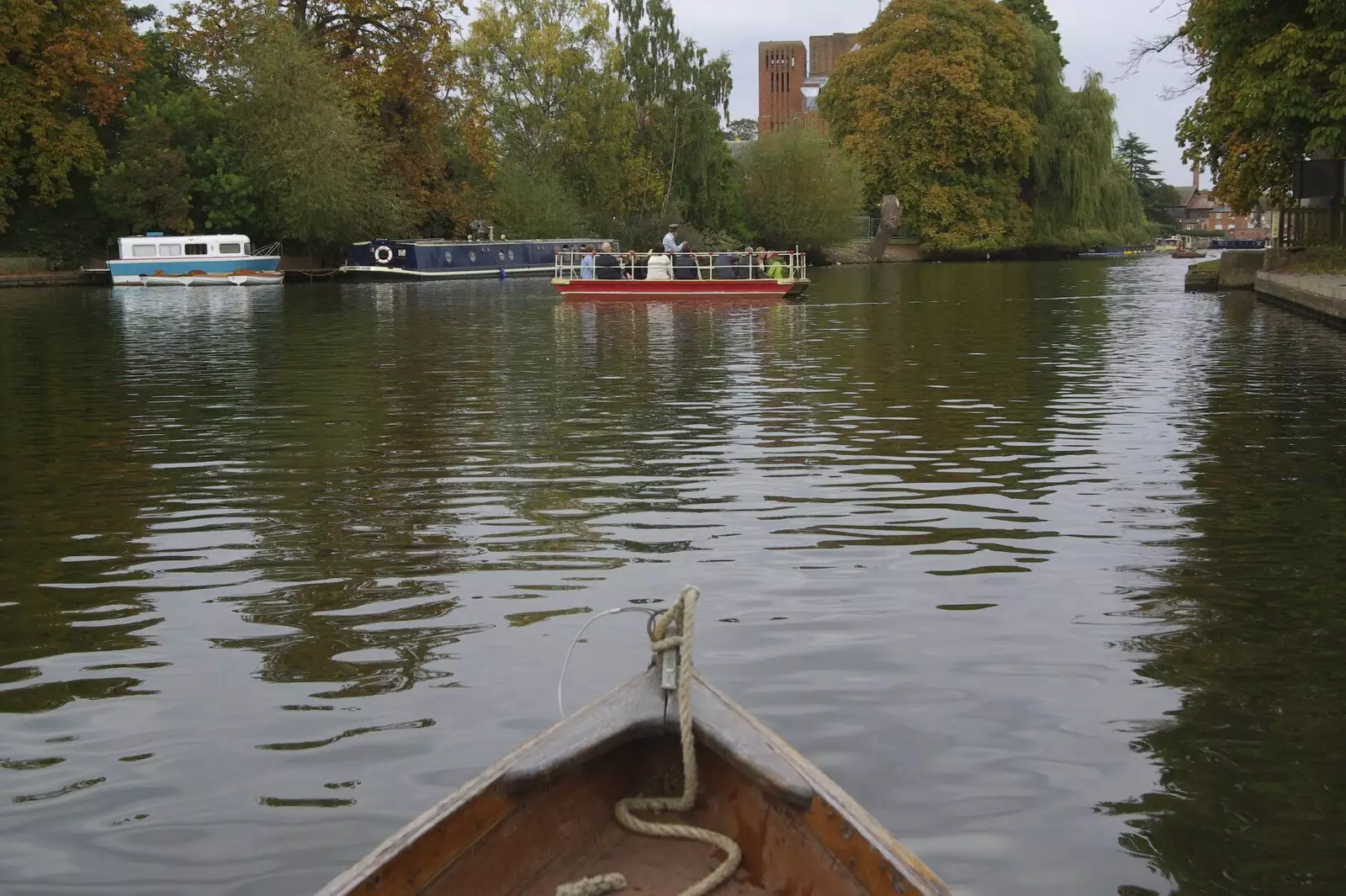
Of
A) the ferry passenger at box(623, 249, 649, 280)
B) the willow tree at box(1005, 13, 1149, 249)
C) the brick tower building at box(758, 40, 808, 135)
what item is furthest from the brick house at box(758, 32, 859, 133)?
the ferry passenger at box(623, 249, 649, 280)

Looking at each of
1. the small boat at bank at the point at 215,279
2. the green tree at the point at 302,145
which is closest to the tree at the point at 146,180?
the green tree at the point at 302,145

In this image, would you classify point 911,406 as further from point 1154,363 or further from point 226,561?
point 226,561

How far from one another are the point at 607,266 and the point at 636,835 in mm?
33341

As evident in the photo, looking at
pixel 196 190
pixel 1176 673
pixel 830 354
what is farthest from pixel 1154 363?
pixel 196 190

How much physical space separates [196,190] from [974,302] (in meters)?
35.2

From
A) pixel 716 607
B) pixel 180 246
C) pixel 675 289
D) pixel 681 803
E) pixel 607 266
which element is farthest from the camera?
pixel 180 246

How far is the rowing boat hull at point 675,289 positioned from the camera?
35781 mm

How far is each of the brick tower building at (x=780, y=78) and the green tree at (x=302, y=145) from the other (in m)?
79.6

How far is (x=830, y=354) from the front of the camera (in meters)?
20.8

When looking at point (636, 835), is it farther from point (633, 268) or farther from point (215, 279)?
point (215, 279)

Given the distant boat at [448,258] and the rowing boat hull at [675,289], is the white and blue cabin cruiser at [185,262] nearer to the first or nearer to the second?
the distant boat at [448,258]

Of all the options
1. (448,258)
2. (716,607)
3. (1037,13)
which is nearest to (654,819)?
(716,607)

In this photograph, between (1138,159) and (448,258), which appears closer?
(448,258)

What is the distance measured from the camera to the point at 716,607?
6977mm
